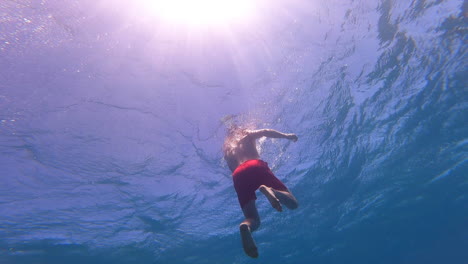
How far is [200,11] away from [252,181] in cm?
589

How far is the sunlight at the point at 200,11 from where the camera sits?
8.05 m

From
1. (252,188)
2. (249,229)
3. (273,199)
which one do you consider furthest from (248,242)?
(252,188)

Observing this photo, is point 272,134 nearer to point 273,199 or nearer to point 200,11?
point 273,199

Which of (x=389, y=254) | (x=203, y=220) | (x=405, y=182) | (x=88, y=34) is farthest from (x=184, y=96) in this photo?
(x=389, y=254)

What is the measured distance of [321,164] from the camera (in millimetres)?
17375

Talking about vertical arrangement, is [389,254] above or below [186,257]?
below

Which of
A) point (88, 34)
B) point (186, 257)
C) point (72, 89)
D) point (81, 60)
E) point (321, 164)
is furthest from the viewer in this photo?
point (186, 257)

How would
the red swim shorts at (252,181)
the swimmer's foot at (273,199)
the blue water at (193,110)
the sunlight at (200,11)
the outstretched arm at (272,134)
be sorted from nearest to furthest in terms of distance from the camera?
the swimmer's foot at (273,199) < the red swim shorts at (252,181) < the outstretched arm at (272,134) < the sunlight at (200,11) < the blue water at (193,110)

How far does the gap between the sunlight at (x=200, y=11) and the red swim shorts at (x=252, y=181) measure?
550cm

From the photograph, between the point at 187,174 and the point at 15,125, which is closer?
the point at 15,125

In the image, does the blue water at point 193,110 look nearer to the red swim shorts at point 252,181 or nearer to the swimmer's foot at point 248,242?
the red swim shorts at point 252,181

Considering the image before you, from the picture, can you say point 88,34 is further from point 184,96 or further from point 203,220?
point 203,220

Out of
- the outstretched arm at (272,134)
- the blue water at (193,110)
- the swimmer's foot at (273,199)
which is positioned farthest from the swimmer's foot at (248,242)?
the blue water at (193,110)

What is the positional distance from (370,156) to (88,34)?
1799 centimetres
